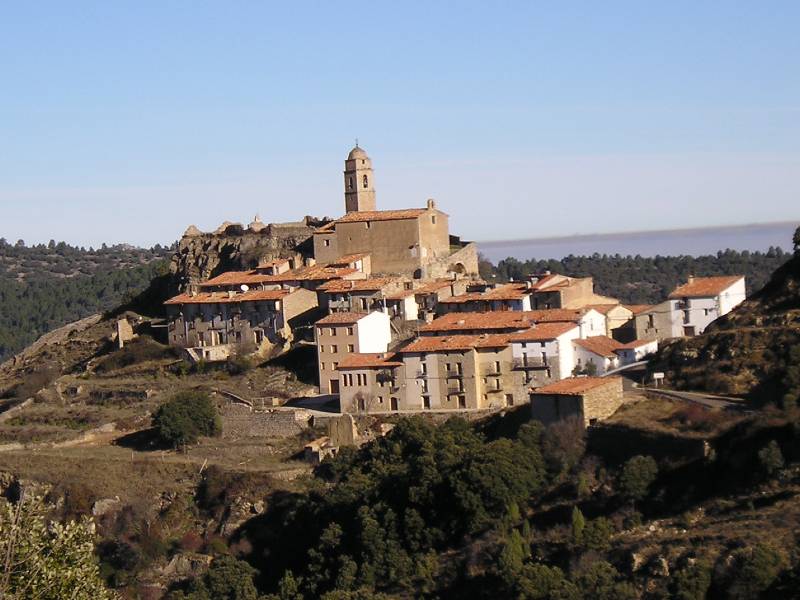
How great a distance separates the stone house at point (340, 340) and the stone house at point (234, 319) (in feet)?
11.7

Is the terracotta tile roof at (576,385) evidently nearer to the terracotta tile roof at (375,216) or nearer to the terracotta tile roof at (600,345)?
the terracotta tile roof at (600,345)

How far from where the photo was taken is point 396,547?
127ft

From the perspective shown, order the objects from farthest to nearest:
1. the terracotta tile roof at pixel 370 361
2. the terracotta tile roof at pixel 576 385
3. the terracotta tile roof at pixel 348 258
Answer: the terracotta tile roof at pixel 348 258, the terracotta tile roof at pixel 370 361, the terracotta tile roof at pixel 576 385

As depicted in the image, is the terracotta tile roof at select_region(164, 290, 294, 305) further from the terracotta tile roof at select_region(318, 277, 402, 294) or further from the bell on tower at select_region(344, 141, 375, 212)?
the bell on tower at select_region(344, 141, 375, 212)

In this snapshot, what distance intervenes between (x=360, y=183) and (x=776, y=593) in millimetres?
30147

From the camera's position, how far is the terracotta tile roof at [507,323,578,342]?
144ft

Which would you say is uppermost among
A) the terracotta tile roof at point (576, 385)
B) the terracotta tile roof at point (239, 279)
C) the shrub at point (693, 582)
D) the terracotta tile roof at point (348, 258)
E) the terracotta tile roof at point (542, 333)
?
the terracotta tile roof at point (348, 258)

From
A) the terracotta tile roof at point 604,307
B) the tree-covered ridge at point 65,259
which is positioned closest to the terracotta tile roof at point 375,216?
the terracotta tile roof at point 604,307

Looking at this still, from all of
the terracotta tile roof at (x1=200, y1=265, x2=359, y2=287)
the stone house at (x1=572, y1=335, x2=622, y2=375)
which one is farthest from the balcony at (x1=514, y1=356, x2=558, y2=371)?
the terracotta tile roof at (x1=200, y1=265, x2=359, y2=287)

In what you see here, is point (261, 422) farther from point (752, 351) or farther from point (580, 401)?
point (752, 351)

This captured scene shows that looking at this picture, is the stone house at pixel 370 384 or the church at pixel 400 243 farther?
the church at pixel 400 243

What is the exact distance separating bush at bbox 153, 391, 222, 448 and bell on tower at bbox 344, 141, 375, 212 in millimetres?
13285

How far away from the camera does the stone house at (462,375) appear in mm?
44156

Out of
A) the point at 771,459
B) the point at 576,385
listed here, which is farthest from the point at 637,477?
the point at 576,385
